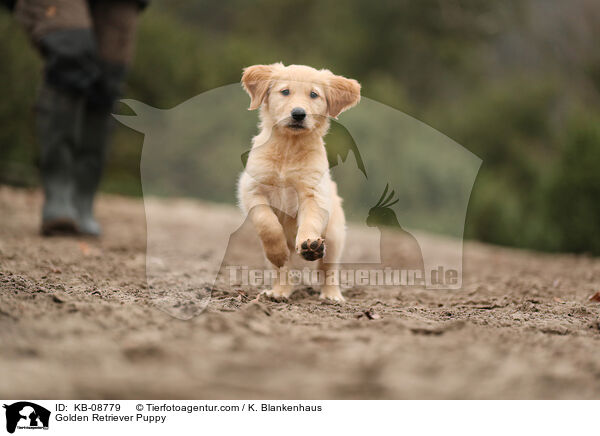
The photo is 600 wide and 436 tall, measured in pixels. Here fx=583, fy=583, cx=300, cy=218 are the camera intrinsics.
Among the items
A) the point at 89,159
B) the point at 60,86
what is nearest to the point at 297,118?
the point at 60,86

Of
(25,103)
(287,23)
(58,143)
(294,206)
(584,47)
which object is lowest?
(294,206)

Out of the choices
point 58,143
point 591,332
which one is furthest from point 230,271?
point 591,332

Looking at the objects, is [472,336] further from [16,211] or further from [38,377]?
[16,211]

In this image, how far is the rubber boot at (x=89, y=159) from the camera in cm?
476

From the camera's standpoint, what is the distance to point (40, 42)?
4020 millimetres

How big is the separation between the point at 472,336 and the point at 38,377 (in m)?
1.41

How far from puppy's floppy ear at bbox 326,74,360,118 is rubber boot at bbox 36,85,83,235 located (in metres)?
2.29

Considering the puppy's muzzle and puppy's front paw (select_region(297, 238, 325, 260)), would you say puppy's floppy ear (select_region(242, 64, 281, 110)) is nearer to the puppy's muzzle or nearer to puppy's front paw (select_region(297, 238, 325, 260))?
the puppy's muzzle

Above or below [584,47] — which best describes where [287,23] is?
above

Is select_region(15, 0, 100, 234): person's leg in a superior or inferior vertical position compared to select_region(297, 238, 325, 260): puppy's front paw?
superior

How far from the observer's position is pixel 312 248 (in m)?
2.59

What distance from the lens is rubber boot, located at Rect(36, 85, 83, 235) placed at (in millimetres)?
4297
